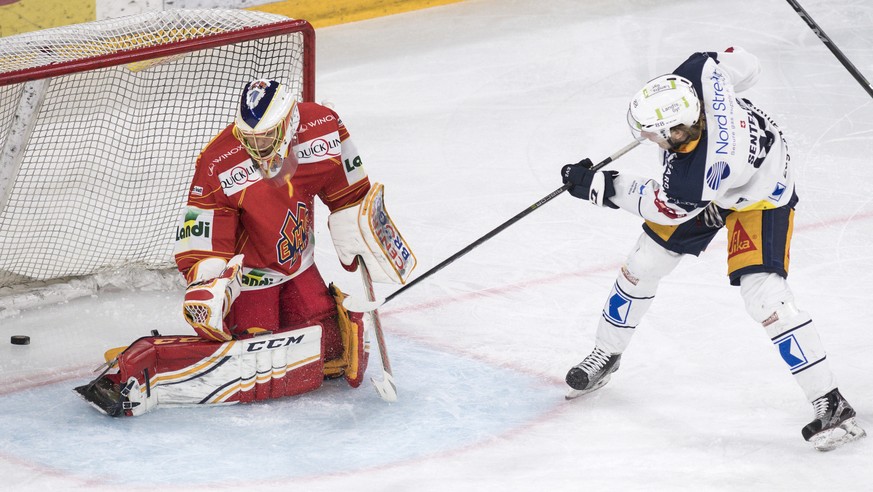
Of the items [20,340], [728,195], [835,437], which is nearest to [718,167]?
[728,195]

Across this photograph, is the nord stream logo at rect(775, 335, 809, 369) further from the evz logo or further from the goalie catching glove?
the evz logo

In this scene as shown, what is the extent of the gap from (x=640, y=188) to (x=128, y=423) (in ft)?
4.86

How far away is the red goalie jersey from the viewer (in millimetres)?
3205

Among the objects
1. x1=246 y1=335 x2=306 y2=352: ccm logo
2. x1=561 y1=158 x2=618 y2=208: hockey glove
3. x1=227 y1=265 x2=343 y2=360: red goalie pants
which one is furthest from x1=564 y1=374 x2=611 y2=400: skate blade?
x1=246 y1=335 x2=306 y2=352: ccm logo

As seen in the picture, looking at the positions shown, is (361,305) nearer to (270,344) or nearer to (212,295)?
(270,344)

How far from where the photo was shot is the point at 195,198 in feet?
10.6

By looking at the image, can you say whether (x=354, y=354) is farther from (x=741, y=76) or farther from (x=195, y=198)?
(x=741, y=76)

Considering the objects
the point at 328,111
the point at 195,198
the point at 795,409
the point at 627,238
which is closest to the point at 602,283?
the point at 627,238


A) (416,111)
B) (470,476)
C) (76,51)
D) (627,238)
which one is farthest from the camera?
(416,111)

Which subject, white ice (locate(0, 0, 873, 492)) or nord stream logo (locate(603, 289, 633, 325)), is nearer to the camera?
white ice (locate(0, 0, 873, 492))

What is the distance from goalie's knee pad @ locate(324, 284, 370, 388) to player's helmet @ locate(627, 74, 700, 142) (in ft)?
3.26

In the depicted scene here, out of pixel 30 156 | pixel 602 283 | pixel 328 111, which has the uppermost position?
pixel 328 111

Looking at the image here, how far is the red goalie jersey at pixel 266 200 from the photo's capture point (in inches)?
126

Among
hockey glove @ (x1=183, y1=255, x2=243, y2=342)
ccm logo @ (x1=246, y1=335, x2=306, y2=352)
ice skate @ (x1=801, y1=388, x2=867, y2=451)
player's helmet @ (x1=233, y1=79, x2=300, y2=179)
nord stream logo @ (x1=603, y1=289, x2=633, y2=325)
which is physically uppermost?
player's helmet @ (x1=233, y1=79, x2=300, y2=179)
